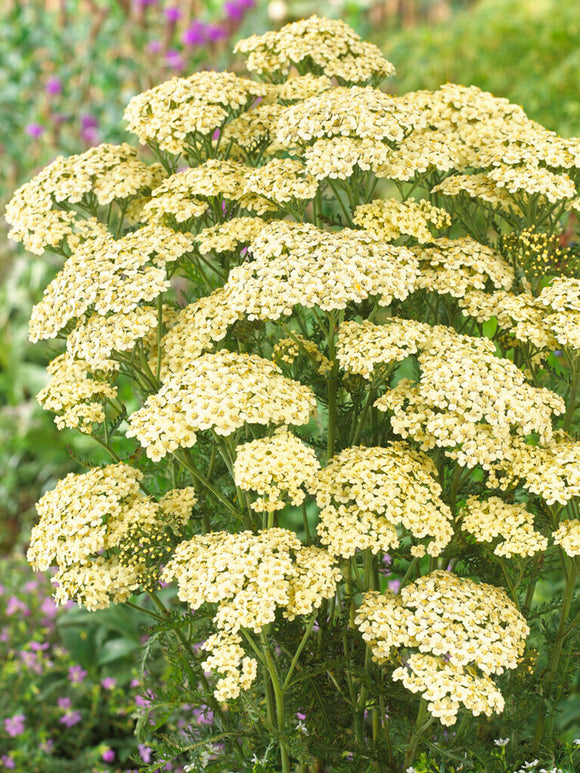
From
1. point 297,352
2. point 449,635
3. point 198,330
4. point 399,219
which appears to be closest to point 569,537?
point 449,635

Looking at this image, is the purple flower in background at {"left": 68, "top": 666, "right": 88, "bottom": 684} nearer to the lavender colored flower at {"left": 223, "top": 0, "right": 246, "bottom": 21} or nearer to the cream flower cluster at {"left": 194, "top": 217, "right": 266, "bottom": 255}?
the cream flower cluster at {"left": 194, "top": 217, "right": 266, "bottom": 255}

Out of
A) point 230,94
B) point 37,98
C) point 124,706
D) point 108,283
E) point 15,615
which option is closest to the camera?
point 108,283

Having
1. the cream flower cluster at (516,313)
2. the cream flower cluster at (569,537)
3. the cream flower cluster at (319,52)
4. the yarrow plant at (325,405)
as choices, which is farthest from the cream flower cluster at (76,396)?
the cream flower cluster at (569,537)

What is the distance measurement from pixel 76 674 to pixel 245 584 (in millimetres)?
2590

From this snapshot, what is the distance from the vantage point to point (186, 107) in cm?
272

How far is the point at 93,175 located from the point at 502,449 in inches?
67.5

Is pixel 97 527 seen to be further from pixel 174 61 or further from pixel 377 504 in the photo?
pixel 174 61

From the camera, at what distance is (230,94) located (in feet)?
9.14

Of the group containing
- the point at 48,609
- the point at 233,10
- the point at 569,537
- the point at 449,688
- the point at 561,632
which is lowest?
the point at 48,609

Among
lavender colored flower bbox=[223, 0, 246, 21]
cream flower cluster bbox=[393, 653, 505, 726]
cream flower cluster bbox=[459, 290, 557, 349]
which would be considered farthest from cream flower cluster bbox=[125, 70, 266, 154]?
lavender colored flower bbox=[223, 0, 246, 21]

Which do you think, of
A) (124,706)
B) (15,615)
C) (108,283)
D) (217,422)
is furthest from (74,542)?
(15,615)

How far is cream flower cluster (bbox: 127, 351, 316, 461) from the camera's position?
A: 2.13 m

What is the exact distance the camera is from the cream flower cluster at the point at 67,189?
2.76 meters

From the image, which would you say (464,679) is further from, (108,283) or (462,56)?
(462,56)
